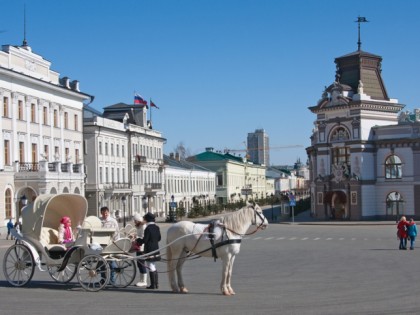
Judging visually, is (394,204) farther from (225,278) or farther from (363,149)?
(225,278)

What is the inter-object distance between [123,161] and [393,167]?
92.7 feet

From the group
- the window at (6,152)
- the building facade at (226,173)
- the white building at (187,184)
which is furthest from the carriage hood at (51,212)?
the building facade at (226,173)

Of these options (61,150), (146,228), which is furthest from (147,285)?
(61,150)

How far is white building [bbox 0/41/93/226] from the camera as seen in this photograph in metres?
50.0

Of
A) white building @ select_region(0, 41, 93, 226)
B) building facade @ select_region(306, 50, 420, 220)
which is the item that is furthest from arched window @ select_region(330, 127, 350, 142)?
white building @ select_region(0, 41, 93, 226)

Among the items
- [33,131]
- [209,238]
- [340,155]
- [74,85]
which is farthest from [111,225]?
[340,155]

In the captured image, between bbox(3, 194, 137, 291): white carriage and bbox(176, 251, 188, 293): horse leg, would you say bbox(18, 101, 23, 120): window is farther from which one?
bbox(176, 251, 188, 293): horse leg

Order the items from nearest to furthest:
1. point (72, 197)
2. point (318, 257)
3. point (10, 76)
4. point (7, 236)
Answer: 1. point (72, 197)
2. point (318, 257)
3. point (7, 236)
4. point (10, 76)

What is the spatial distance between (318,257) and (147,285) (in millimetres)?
11068

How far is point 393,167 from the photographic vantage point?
62.7 meters

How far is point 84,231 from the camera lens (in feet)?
55.0

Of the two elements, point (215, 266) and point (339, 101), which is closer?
point (215, 266)

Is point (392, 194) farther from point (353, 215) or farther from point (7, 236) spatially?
point (7, 236)

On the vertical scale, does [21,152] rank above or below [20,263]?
above
